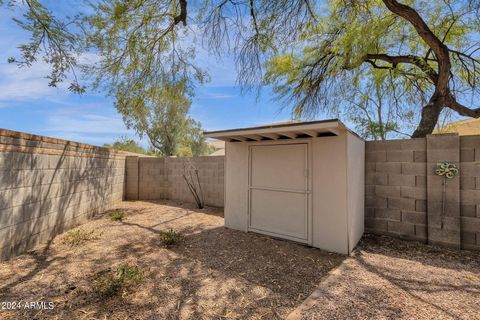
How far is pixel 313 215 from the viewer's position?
3812mm

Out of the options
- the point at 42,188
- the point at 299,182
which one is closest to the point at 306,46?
the point at 299,182

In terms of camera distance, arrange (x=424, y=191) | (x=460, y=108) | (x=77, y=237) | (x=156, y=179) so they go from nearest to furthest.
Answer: (x=424, y=191)
(x=77, y=237)
(x=460, y=108)
(x=156, y=179)

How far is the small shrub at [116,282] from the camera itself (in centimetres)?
241

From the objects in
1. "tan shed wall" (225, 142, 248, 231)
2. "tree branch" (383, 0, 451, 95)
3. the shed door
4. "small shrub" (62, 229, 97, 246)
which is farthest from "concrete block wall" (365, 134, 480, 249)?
"small shrub" (62, 229, 97, 246)

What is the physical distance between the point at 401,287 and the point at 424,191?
2008mm

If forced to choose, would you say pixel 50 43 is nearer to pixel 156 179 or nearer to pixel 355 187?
pixel 156 179

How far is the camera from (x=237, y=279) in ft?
9.19

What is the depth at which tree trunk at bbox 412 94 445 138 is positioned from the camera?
4957 millimetres

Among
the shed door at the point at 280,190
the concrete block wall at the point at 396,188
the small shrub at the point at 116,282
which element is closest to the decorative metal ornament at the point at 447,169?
the concrete block wall at the point at 396,188

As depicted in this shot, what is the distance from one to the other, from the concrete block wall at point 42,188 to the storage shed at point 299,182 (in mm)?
2881

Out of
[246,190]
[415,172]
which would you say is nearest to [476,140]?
[415,172]

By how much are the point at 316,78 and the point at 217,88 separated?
2888 millimetres

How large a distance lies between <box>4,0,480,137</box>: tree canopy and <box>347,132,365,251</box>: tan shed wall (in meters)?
2.17

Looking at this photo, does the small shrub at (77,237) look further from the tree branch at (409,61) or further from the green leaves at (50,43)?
the tree branch at (409,61)
